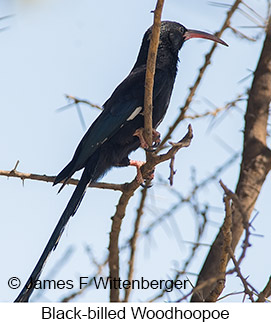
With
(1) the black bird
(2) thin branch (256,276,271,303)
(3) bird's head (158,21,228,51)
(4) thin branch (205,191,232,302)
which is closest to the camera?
(4) thin branch (205,191,232,302)

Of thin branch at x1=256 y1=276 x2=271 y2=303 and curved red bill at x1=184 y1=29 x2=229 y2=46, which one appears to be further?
curved red bill at x1=184 y1=29 x2=229 y2=46

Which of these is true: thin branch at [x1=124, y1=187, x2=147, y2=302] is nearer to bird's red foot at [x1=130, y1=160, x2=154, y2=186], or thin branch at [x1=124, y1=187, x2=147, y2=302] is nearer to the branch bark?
bird's red foot at [x1=130, y1=160, x2=154, y2=186]

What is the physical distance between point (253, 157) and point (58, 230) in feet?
5.55

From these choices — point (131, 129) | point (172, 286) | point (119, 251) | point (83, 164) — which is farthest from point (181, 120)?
point (172, 286)

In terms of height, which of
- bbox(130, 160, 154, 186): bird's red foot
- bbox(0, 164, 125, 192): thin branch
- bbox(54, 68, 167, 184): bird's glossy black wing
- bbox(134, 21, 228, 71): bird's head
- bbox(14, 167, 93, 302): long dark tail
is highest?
bbox(134, 21, 228, 71): bird's head

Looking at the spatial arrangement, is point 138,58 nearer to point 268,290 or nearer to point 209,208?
point 209,208

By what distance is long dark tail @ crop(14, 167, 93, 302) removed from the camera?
14.2 feet

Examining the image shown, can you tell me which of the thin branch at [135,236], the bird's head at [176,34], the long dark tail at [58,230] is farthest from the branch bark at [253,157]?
the long dark tail at [58,230]

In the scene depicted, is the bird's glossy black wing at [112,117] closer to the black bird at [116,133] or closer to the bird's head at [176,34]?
the black bird at [116,133]

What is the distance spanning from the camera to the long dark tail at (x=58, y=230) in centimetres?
434

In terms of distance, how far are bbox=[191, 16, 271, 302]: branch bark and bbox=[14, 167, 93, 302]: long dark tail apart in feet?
3.74

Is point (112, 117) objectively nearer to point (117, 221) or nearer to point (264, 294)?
point (117, 221)

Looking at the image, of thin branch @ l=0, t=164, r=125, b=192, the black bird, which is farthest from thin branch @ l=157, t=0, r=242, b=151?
thin branch @ l=0, t=164, r=125, b=192

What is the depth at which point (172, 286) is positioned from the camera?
403 cm
